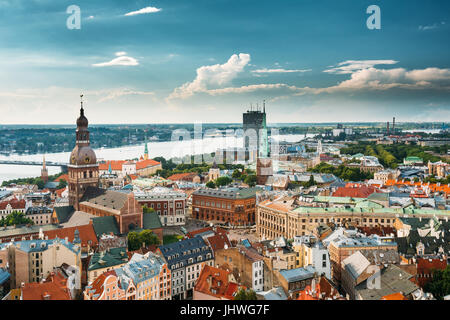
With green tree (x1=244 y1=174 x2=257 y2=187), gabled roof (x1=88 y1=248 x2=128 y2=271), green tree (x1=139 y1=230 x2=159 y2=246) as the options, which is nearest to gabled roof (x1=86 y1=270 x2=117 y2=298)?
gabled roof (x1=88 y1=248 x2=128 y2=271)

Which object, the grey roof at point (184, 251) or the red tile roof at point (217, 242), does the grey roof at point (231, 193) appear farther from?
the grey roof at point (184, 251)

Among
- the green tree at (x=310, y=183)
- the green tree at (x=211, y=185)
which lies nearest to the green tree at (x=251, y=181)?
the green tree at (x=211, y=185)

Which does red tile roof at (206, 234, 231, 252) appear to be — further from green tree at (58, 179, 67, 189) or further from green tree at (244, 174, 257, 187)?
green tree at (58, 179, 67, 189)

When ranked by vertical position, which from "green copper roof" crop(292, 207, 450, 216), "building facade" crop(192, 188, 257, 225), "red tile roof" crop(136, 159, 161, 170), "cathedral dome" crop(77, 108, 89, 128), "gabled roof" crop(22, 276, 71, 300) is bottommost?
"building facade" crop(192, 188, 257, 225)
